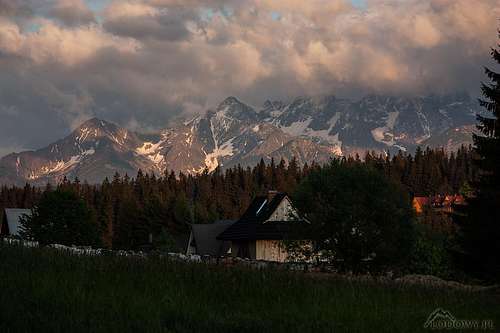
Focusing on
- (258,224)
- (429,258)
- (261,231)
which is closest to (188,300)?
(429,258)

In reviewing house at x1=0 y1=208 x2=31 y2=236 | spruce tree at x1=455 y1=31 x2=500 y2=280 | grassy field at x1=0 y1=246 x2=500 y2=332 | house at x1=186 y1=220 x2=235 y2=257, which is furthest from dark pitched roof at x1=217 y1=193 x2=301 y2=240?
grassy field at x1=0 y1=246 x2=500 y2=332

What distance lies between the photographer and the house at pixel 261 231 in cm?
7169

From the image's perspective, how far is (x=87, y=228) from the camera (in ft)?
232

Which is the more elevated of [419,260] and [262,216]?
[262,216]

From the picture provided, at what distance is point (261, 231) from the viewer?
73875 millimetres

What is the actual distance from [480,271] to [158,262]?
24591 mm

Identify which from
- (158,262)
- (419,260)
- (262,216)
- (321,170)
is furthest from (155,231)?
(158,262)

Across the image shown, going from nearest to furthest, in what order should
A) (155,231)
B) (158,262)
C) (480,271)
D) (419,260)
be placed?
1. (158,262)
2. (480,271)
3. (419,260)
4. (155,231)

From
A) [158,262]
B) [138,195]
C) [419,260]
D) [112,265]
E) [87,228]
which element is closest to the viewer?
[112,265]

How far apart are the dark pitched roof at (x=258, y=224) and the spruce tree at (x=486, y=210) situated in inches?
1335

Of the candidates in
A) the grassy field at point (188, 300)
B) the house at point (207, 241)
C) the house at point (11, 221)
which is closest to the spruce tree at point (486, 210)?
the grassy field at point (188, 300)

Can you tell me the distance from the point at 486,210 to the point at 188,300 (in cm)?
2588

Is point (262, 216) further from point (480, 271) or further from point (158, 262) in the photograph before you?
point (158, 262)

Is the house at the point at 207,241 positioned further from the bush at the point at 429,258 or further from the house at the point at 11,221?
the bush at the point at 429,258
